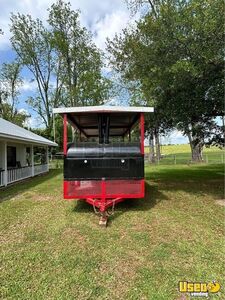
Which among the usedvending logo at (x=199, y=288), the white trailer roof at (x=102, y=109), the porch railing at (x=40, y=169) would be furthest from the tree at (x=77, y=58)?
the usedvending logo at (x=199, y=288)

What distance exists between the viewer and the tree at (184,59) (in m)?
7.05

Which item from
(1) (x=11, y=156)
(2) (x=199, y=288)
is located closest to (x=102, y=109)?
(2) (x=199, y=288)

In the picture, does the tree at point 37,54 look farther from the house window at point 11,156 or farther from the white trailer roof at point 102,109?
the white trailer roof at point 102,109

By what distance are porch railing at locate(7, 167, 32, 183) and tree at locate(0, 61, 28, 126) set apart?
28.0 meters

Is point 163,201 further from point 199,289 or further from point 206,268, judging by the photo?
point 199,289

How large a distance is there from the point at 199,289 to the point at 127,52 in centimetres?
1118

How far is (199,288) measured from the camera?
3.81 metres

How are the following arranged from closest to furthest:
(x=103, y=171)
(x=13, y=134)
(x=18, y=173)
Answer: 1. (x=103, y=171)
2. (x=13, y=134)
3. (x=18, y=173)

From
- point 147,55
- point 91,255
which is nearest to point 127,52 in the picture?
point 147,55

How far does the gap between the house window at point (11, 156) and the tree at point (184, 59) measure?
10932 millimetres

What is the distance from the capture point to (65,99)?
40.6m

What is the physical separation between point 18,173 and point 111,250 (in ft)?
38.2

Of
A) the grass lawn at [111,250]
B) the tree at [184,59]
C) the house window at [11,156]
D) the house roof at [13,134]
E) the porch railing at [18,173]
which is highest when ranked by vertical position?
the tree at [184,59]

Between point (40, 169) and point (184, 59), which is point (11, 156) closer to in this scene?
point (40, 169)
